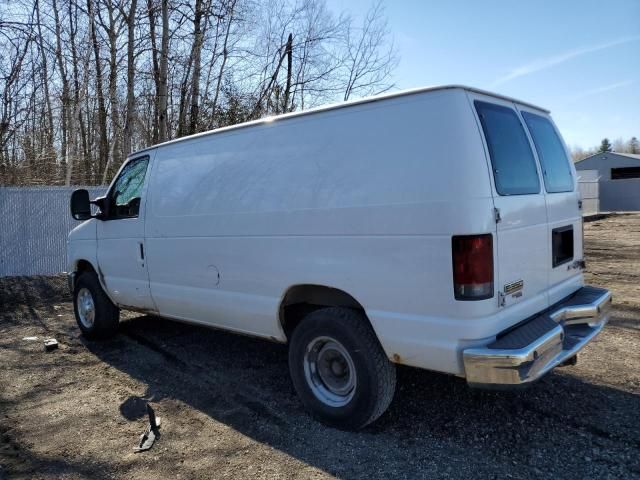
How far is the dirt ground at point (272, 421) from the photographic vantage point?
3297 mm

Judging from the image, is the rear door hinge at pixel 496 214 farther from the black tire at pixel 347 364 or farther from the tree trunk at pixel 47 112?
the tree trunk at pixel 47 112

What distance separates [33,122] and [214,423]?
639 inches

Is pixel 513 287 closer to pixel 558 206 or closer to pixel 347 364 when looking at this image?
pixel 558 206

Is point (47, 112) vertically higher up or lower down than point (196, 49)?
lower down

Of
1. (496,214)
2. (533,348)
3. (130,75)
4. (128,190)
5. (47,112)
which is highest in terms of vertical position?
(130,75)

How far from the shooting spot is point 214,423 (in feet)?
13.1

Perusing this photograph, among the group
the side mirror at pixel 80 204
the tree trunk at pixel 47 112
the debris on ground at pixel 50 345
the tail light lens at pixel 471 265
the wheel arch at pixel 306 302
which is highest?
the tree trunk at pixel 47 112

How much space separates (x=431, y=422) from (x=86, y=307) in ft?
15.7

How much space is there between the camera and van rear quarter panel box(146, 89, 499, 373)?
3104mm

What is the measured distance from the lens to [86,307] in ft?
21.6

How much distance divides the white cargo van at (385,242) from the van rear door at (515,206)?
17 mm

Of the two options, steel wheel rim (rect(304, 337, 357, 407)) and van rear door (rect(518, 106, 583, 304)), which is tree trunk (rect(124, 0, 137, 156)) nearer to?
steel wheel rim (rect(304, 337, 357, 407))

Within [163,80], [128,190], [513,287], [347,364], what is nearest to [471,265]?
[513,287]

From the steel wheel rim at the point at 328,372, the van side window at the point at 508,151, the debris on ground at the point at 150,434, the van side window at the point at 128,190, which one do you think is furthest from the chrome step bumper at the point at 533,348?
the van side window at the point at 128,190
